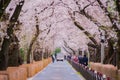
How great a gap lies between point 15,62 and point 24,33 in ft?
30.2

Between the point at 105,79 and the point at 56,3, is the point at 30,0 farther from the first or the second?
the point at 105,79

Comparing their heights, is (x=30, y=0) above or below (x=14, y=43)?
above

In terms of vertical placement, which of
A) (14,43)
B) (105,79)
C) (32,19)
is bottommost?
(105,79)

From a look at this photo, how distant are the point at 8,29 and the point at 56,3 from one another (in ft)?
41.3

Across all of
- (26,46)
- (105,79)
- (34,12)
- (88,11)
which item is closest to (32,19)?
(34,12)

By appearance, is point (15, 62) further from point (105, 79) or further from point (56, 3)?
point (105, 79)

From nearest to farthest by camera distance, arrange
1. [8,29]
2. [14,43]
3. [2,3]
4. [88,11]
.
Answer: [2,3] → [8,29] → [14,43] → [88,11]

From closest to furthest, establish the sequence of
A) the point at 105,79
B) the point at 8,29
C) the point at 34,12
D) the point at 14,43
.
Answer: the point at 105,79
the point at 8,29
the point at 14,43
the point at 34,12

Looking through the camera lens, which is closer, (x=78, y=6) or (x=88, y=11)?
(x=78, y=6)

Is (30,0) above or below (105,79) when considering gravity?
above

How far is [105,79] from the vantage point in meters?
18.4

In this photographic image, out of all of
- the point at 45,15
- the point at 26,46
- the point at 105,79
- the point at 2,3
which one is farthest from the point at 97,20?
the point at 105,79

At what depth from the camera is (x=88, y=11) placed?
4022 cm

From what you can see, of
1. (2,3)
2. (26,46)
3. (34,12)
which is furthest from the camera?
(26,46)
